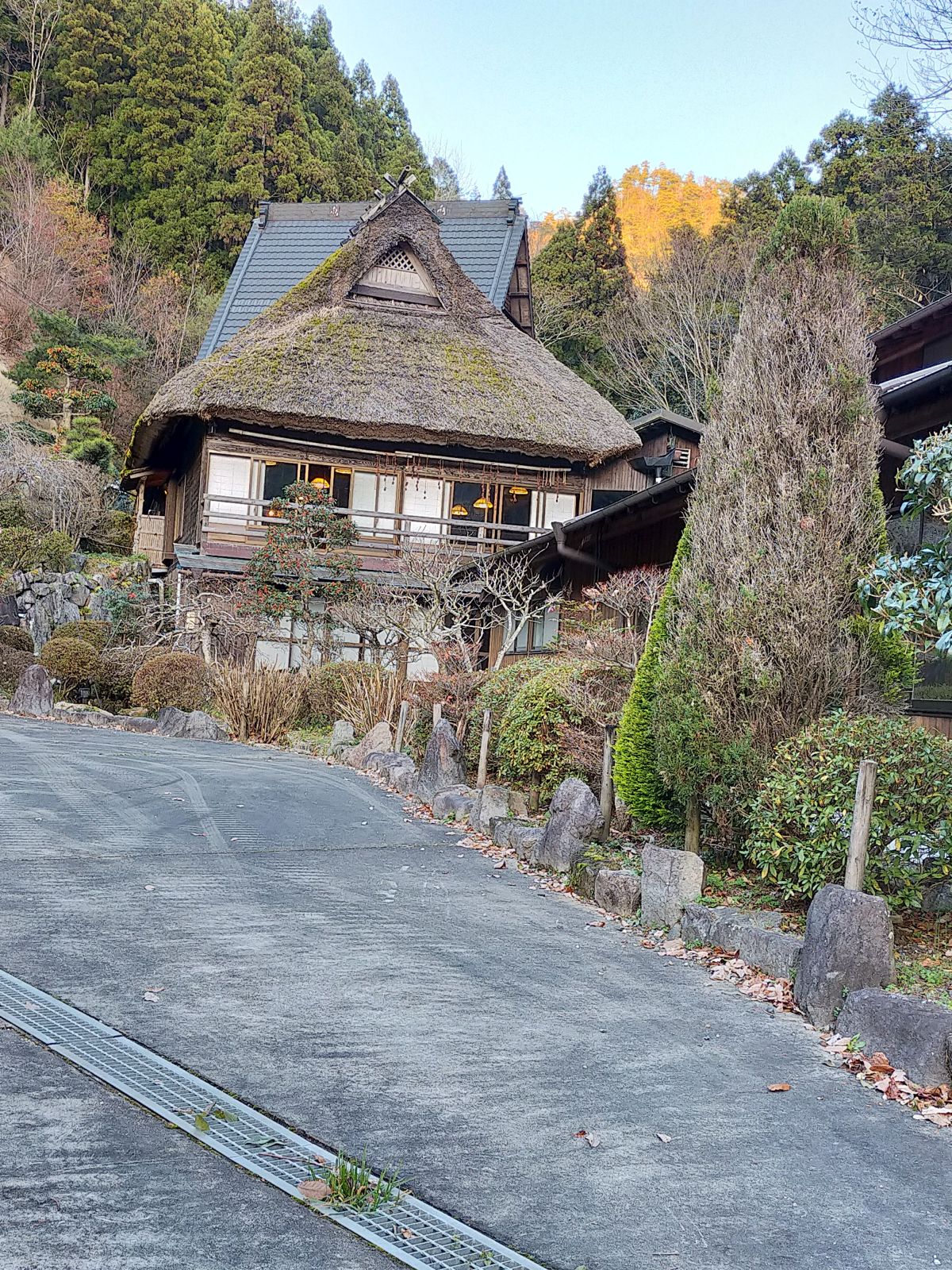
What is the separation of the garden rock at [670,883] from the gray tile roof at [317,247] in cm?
2124

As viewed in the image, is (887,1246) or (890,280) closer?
(887,1246)

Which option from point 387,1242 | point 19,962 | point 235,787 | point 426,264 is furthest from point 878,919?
point 426,264

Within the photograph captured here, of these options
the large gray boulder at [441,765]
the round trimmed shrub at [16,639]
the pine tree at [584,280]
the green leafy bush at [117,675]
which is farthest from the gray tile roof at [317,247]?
the large gray boulder at [441,765]

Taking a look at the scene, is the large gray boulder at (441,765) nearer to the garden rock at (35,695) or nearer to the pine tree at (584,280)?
the garden rock at (35,695)

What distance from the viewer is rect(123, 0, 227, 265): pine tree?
35.6m

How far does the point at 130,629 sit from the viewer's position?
1973 cm

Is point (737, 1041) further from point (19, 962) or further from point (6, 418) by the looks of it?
point (6, 418)

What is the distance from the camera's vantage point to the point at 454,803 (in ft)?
30.6

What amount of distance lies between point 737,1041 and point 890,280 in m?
25.2

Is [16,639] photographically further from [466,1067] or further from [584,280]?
[584,280]

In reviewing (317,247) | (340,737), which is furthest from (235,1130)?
(317,247)

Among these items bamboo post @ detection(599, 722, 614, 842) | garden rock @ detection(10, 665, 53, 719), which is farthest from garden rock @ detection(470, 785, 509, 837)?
garden rock @ detection(10, 665, 53, 719)

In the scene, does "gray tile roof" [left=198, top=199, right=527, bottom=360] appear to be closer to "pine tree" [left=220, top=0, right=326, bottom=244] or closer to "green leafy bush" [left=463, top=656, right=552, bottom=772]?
"pine tree" [left=220, top=0, right=326, bottom=244]

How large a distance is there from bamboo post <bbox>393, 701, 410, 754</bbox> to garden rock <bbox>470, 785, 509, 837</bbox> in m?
3.09
